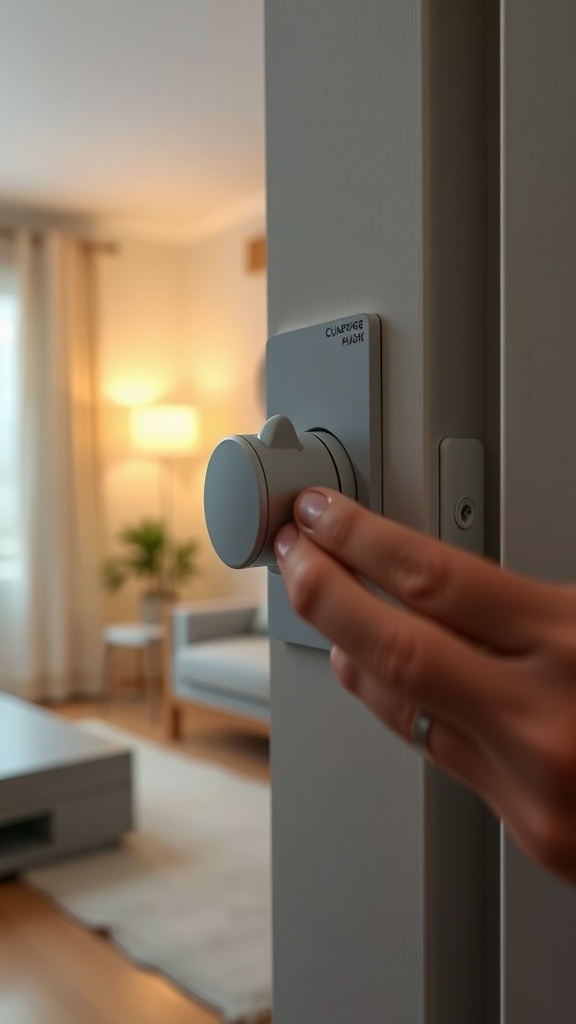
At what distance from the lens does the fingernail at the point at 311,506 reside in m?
0.33

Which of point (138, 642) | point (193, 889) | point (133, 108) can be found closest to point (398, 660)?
point (193, 889)

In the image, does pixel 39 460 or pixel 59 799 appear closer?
pixel 59 799

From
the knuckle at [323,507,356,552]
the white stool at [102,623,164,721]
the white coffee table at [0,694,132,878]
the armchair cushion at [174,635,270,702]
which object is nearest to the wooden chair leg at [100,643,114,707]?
the white stool at [102,623,164,721]

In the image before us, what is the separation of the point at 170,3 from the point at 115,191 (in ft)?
6.53

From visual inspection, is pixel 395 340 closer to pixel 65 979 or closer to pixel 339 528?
pixel 339 528

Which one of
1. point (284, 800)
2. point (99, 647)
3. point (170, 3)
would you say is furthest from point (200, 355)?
point (284, 800)

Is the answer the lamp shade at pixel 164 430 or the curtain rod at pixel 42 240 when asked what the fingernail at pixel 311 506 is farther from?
the curtain rod at pixel 42 240

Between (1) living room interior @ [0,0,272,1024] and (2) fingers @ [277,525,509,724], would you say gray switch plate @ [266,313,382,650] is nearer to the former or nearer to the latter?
(2) fingers @ [277,525,509,724]

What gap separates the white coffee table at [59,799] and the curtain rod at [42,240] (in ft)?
10.6

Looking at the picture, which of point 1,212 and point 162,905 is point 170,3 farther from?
point 162,905

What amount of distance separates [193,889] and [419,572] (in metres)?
2.66

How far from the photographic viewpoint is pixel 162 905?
8.45ft

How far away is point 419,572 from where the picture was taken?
26cm

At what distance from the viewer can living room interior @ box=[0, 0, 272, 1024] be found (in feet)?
8.08
